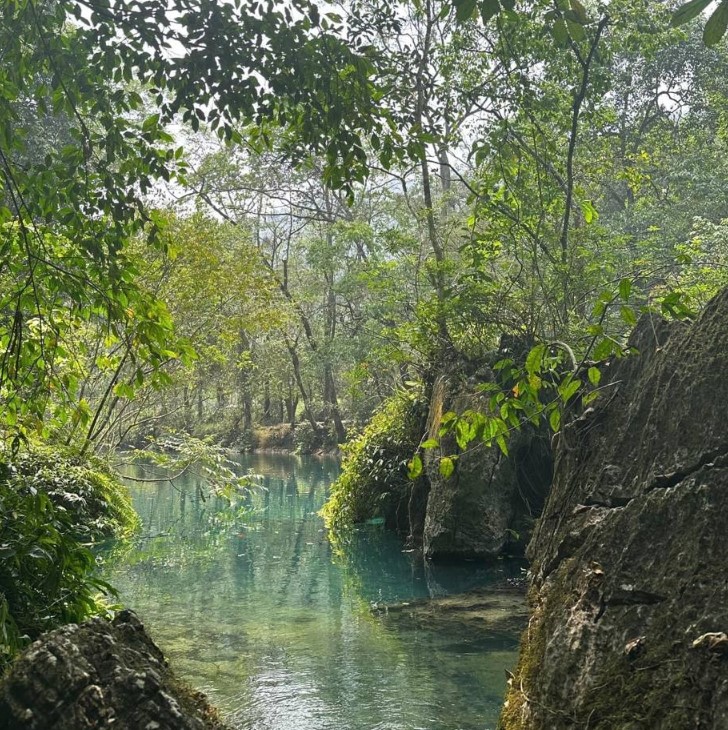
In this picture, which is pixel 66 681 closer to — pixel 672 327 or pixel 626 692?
pixel 626 692

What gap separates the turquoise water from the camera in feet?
16.9

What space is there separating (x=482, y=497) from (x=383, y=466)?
2605mm

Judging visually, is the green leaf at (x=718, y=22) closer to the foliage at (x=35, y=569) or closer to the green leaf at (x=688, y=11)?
the green leaf at (x=688, y=11)

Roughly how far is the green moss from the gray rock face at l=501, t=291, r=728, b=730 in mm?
7939

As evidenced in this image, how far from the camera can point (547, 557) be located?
397 cm

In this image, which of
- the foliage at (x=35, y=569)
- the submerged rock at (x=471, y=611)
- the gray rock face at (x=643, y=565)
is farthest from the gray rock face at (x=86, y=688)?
the submerged rock at (x=471, y=611)

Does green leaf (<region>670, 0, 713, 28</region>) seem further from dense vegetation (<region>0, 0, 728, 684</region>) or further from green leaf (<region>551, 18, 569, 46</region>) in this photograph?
green leaf (<region>551, 18, 569, 46</region>)

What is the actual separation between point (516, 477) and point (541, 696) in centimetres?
729

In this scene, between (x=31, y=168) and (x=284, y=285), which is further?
(x=284, y=285)

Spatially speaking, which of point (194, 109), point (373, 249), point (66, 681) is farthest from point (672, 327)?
point (373, 249)

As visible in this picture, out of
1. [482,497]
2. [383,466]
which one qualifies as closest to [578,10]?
[482,497]

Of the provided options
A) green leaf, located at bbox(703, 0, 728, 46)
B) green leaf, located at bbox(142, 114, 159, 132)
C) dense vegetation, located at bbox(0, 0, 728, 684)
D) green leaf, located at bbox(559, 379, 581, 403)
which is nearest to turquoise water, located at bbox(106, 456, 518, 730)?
dense vegetation, located at bbox(0, 0, 728, 684)

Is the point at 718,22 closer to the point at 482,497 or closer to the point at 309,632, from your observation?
the point at 309,632

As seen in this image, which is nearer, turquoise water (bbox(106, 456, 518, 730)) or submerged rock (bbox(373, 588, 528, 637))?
turquoise water (bbox(106, 456, 518, 730))
